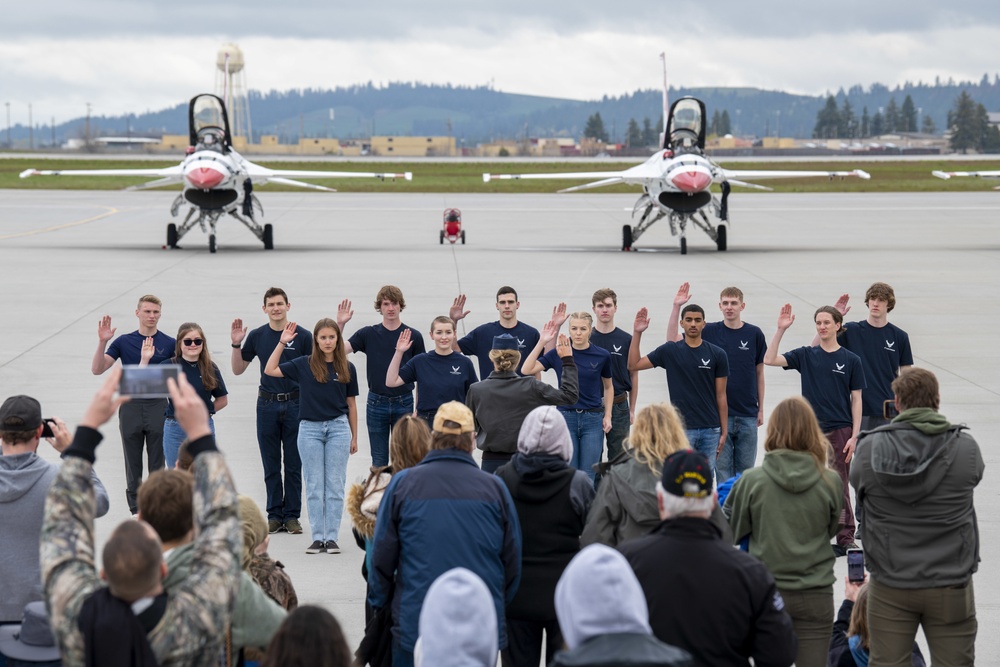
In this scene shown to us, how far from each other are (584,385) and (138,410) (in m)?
3.45

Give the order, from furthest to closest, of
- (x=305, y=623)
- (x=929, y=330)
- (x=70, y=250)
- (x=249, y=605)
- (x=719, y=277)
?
(x=70, y=250), (x=719, y=277), (x=929, y=330), (x=249, y=605), (x=305, y=623)

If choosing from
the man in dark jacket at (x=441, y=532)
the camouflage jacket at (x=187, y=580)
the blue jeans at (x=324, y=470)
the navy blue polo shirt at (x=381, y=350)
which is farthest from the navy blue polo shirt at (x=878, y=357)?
the camouflage jacket at (x=187, y=580)

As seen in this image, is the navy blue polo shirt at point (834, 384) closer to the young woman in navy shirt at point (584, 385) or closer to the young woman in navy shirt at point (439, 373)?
the young woman in navy shirt at point (584, 385)

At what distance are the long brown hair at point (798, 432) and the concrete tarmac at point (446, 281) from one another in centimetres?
172

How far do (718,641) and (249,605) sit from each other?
1655mm

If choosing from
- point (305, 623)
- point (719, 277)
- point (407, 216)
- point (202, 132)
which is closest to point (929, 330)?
point (719, 277)

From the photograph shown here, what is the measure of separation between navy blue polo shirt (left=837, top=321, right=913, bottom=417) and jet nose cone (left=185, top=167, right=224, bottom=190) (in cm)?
2209

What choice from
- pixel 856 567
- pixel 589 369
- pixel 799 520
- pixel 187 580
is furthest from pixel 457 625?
pixel 589 369

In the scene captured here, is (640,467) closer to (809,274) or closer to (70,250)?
(809,274)

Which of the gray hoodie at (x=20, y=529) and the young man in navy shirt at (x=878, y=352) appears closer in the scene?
the gray hoodie at (x=20, y=529)

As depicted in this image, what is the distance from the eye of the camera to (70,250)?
103ft

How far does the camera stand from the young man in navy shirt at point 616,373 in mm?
9750

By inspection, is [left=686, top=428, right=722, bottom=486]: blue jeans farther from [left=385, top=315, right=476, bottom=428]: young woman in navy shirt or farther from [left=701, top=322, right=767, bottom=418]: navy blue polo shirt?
[left=385, top=315, right=476, bottom=428]: young woman in navy shirt

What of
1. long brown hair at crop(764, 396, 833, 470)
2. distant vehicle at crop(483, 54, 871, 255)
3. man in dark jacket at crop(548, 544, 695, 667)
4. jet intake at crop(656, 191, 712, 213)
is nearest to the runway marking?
distant vehicle at crop(483, 54, 871, 255)
